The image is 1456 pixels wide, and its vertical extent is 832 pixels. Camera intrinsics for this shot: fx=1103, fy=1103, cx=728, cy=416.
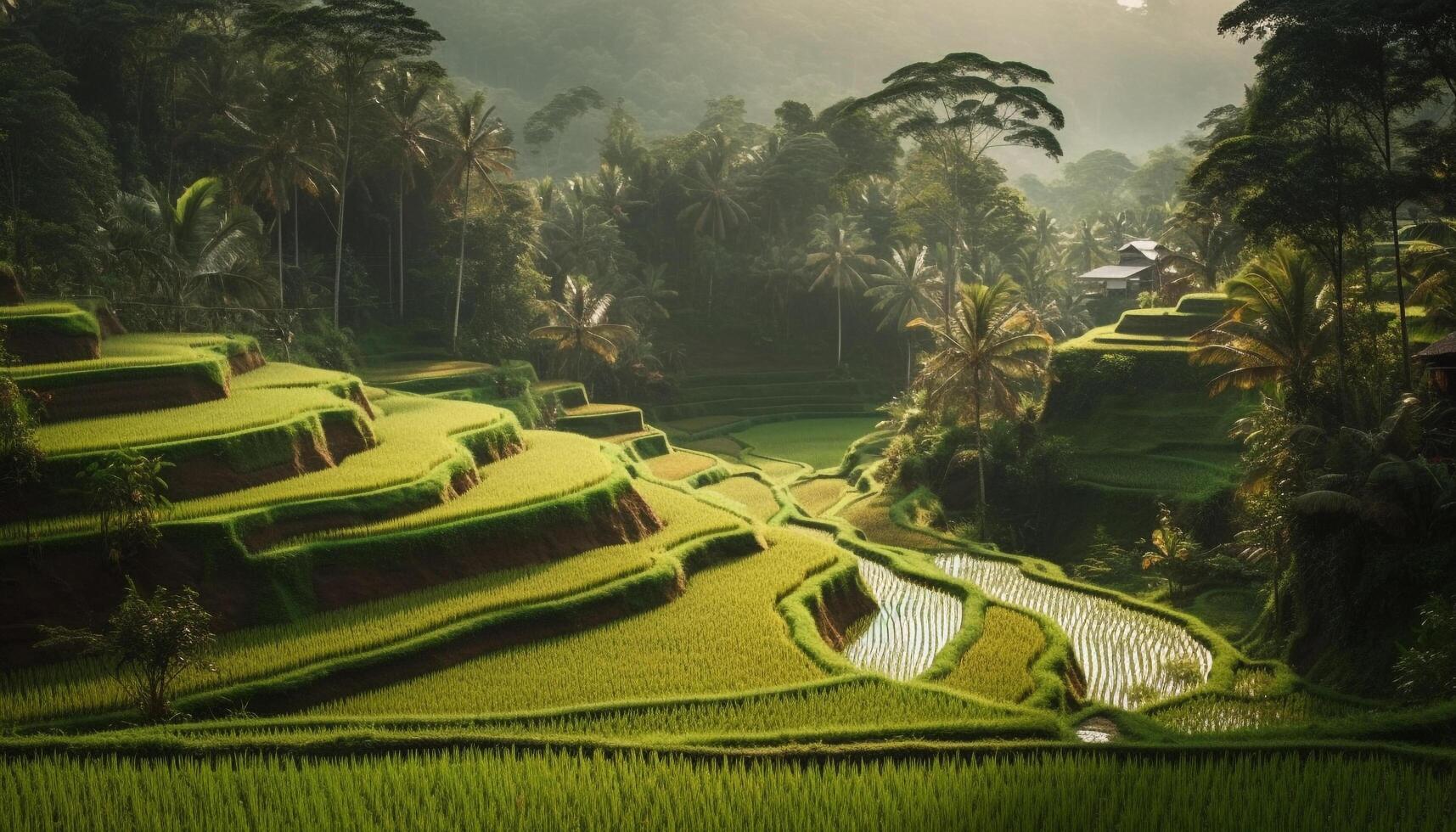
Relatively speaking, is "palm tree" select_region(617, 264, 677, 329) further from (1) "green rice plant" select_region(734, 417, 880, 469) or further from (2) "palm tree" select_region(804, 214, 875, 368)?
(1) "green rice plant" select_region(734, 417, 880, 469)

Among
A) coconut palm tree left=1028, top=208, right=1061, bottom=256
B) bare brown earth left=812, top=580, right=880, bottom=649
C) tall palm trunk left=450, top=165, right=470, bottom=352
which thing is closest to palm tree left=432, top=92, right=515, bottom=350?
tall palm trunk left=450, top=165, right=470, bottom=352

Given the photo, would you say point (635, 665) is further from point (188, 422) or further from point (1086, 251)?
point (1086, 251)

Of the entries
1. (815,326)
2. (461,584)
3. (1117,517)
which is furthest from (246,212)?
(815,326)

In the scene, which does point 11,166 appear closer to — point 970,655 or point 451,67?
point 970,655

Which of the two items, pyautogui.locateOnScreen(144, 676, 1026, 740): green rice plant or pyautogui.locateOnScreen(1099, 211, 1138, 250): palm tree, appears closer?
pyautogui.locateOnScreen(144, 676, 1026, 740): green rice plant

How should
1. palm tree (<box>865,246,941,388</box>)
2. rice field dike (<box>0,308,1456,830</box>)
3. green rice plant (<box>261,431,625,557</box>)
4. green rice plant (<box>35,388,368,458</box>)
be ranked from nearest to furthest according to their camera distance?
rice field dike (<box>0,308,1456,830</box>), green rice plant (<box>35,388,368,458</box>), green rice plant (<box>261,431,625,557</box>), palm tree (<box>865,246,941,388</box>)

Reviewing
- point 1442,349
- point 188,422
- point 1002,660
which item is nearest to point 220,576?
point 188,422

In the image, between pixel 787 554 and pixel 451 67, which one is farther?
pixel 451 67
